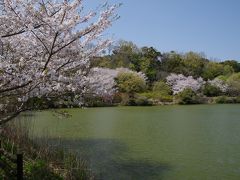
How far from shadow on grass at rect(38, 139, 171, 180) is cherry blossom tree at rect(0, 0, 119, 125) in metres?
2.63

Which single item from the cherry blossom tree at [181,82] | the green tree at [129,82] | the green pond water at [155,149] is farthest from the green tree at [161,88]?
the green pond water at [155,149]

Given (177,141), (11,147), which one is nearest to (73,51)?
(11,147)

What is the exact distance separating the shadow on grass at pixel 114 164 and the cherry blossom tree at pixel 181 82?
26970 millimetres

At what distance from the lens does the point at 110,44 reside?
4.42 m

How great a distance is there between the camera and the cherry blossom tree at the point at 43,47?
368 cm

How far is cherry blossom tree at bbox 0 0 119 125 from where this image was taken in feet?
12.1

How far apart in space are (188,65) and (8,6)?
40027mm

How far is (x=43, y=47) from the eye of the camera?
164 inches

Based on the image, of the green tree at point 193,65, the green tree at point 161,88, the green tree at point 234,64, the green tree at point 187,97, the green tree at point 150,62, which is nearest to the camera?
the green tree at point 187,97

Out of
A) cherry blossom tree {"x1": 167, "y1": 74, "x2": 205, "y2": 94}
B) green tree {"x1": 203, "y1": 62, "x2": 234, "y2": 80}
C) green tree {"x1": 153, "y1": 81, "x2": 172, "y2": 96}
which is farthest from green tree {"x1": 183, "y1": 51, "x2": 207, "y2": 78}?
green tree {"x1": 153, "y1": 81, "x2": 172, "y2": 96}

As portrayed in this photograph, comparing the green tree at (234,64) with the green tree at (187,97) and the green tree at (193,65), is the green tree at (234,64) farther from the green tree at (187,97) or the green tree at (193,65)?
the green tree at (187,97)

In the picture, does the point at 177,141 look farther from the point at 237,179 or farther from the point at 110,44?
the point at 110,44

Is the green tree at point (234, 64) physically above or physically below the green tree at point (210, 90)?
above

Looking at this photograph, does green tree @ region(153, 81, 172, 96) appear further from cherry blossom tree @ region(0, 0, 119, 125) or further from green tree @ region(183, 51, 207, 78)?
cherry blossom tree @ region(0, 0, 119, 125)
